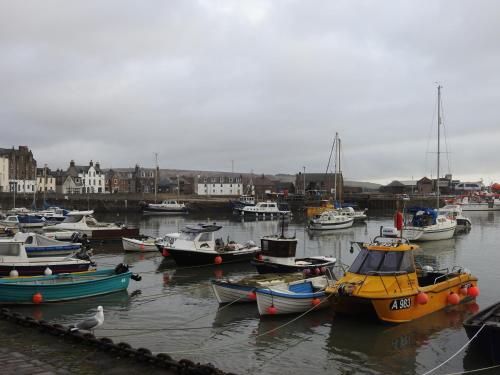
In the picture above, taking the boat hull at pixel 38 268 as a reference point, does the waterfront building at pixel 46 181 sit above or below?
above

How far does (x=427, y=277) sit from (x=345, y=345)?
278 inches

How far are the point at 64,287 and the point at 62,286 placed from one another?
0.11 m

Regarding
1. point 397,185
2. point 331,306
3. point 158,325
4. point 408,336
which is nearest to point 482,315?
point 408,336

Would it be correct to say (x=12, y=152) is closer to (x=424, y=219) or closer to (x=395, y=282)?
(x=424, y=219)

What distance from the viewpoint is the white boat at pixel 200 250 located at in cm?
2922

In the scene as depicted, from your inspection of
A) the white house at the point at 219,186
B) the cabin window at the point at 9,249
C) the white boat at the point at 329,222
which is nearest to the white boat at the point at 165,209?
the white boat at the point at 329,222

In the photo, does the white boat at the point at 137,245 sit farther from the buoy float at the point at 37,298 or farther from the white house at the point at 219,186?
the white house at the point at 219,186

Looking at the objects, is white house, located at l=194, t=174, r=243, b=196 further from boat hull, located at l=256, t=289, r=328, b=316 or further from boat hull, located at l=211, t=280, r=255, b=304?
boat hull, located at l=256, t=289, r=328, b=316

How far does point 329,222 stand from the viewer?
204 feet

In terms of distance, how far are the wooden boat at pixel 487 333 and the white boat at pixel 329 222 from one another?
153ft

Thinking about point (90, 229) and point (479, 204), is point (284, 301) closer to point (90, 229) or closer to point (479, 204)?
point (90, 229)

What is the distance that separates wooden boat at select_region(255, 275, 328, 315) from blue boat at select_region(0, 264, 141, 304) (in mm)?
7217

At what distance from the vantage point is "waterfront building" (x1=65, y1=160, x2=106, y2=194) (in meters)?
131

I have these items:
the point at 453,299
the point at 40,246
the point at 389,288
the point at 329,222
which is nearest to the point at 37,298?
the point at 40,246
